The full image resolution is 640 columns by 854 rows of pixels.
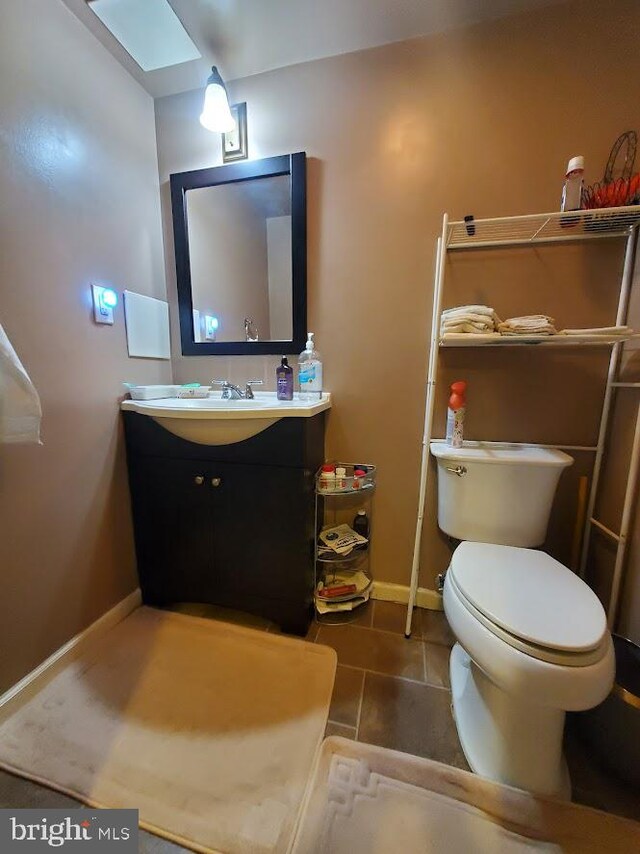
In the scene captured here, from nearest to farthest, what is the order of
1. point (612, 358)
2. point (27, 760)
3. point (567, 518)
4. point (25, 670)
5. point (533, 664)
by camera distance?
point (533, 664), point (27, 760), point (25, 670), point (612, 358), point (567, 518)

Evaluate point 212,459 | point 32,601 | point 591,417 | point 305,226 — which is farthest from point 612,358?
point 32,601

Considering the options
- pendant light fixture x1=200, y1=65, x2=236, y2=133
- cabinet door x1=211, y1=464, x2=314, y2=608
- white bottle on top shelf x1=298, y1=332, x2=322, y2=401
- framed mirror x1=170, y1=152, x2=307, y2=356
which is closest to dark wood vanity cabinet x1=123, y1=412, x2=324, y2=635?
cabinet door x1=211, y1=464, x2=314, y2=608

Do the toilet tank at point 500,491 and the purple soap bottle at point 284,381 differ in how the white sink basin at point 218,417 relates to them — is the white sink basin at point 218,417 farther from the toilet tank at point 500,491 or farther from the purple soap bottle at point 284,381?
the toilet tank at point 500,491

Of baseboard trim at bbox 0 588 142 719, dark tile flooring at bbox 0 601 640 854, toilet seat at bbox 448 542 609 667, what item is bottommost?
dark tile flooring at bbox 0 601 640 854

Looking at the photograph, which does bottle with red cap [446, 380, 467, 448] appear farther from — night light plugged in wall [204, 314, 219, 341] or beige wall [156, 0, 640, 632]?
night light plugged in wall [204, 314, 219, 341]

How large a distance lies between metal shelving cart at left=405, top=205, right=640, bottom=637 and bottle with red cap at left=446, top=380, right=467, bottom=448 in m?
0.11

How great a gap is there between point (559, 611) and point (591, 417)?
2.41ft

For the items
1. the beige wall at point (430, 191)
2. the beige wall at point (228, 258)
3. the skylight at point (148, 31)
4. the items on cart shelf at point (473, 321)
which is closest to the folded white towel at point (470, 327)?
the items on cart shelf at point (473, 321)

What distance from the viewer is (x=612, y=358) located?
108 cm

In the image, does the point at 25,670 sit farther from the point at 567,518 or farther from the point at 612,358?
the point at 612,358

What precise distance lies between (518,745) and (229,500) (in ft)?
3.27

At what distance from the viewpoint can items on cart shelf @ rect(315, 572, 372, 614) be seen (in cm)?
127

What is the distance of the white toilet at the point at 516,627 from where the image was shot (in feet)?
2.13

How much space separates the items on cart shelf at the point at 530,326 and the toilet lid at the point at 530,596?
2.20 feet
